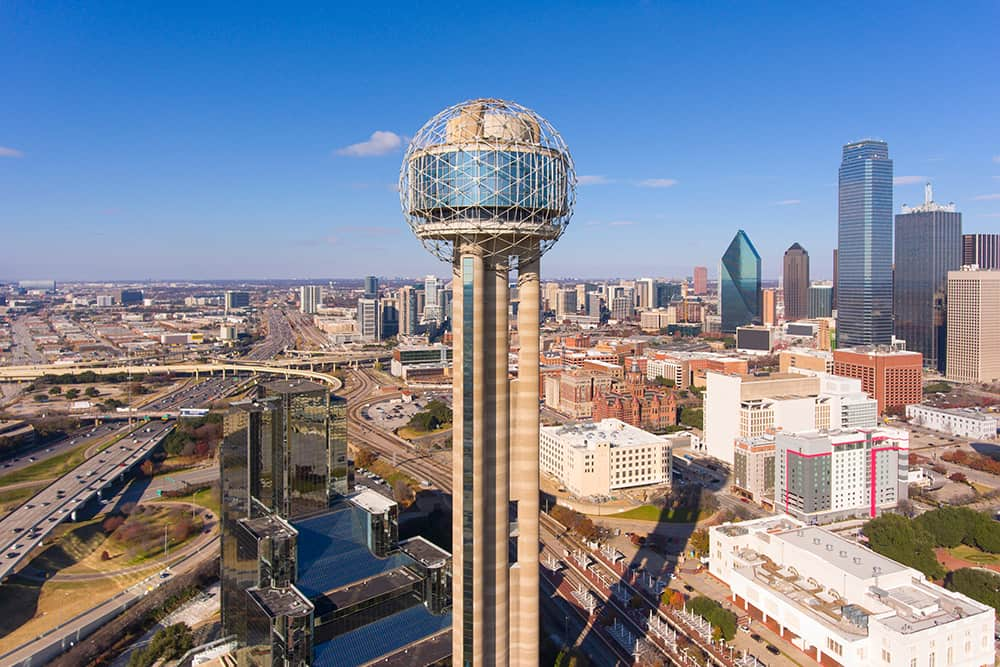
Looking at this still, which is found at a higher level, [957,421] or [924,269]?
[924,269]

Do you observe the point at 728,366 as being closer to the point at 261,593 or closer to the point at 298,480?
the point at 298,480

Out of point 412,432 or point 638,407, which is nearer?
point 412,432

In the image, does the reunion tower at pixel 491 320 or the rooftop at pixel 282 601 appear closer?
the reunion tower at pixel 491 320

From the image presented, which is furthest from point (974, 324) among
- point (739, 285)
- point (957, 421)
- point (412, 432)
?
point (412, 432)

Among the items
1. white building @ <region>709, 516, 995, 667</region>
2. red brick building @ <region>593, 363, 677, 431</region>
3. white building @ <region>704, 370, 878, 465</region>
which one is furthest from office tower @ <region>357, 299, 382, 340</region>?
white building @ <region>709, 516, 995, 667</region>

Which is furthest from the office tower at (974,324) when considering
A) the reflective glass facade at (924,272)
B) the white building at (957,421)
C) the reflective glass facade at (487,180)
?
the reflective glass facade at (487,180)

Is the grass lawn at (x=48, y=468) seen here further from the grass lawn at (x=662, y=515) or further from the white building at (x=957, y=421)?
the white building at (x=957, y=421)

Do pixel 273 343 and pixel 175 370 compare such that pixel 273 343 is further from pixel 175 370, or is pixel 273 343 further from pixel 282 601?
pixel 282 601
